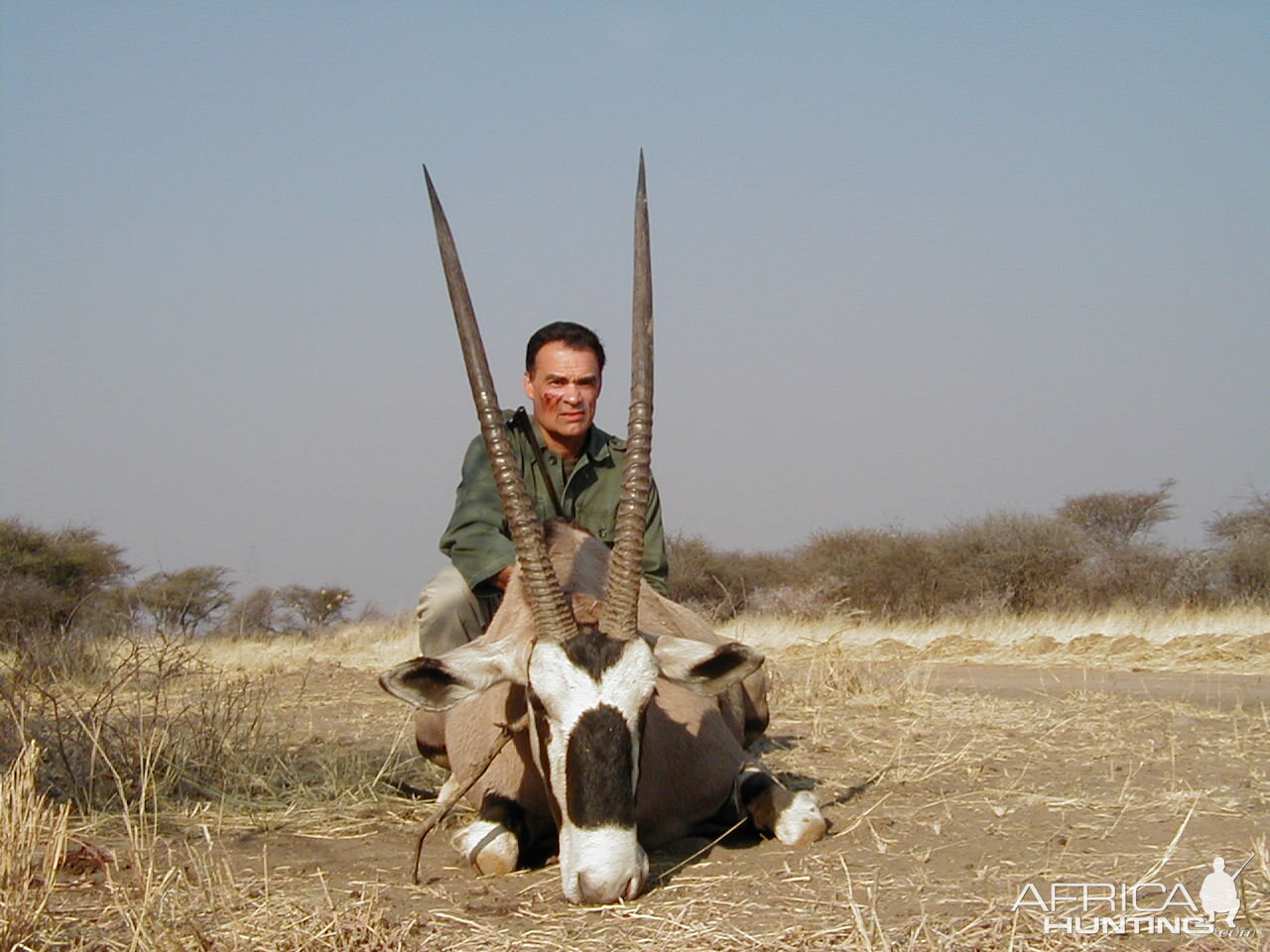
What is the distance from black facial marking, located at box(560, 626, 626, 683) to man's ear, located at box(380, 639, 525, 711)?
1.31 feet

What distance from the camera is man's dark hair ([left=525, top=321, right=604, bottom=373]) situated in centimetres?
606

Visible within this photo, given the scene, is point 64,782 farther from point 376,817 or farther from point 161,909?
point 161,909

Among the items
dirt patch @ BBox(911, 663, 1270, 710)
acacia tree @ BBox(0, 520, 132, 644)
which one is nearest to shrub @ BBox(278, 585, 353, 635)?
A: acacia tree @ BBox(0, 520, 132, 644)

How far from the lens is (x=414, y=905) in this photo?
3.72m

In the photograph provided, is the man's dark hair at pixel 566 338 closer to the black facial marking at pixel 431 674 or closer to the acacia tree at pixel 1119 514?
the black facial marking at pixel 431 674

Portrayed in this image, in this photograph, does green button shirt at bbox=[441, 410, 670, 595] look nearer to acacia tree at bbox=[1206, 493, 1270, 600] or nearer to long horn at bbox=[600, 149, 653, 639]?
long horn at bbox=[600, 149, 653, 639]

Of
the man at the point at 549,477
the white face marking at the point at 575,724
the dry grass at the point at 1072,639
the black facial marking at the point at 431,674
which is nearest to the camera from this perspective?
the white face marking at the point at 575,724

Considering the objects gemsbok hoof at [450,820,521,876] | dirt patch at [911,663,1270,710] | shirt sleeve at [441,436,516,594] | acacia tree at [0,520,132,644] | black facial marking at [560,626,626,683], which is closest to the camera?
black facial marking at [560,626,626,683]

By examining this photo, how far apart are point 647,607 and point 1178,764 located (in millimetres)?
2486

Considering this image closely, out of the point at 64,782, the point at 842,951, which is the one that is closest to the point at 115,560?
the point at 64,782

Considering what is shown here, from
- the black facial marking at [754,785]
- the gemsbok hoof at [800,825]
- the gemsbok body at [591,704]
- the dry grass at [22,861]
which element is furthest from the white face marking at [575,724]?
the dry grass at [22,861]

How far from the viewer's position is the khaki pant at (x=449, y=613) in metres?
5.91

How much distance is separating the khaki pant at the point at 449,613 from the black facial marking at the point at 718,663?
192cm

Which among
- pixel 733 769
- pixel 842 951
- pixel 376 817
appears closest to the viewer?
pixel 842 951
